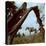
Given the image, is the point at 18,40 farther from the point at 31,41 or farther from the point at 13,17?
the point at 13,17

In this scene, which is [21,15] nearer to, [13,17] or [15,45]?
[13,17]

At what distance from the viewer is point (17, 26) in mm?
1435

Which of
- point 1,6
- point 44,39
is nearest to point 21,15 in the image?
point 1,6

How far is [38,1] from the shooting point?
1.49 m

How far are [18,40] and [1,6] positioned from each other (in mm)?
411

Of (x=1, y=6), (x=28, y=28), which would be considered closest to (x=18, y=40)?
(x=28, y=28)

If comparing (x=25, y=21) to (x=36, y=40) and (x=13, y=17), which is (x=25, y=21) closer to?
(x=13, y=17)

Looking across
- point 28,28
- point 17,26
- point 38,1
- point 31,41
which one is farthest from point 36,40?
point 38,1

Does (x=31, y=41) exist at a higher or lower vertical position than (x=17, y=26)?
lower

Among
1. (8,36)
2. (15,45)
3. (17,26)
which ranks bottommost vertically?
(15,45)

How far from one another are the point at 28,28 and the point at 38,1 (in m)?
0.33

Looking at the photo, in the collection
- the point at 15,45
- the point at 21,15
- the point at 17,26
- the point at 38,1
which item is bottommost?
the point at 15,45

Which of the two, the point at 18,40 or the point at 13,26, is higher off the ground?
the point at 13,26

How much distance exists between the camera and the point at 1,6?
141 cm
